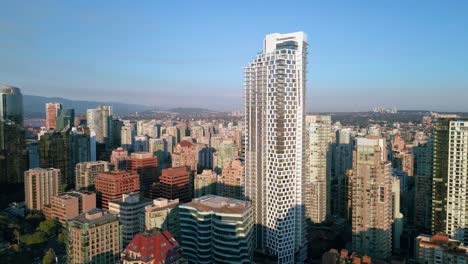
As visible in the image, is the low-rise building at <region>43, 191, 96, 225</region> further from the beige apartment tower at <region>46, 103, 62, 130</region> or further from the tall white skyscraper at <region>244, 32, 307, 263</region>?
the beige apartment tower at <region>46, 103, 62, 130</region>

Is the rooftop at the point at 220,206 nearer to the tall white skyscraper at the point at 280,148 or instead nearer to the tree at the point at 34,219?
the tall white skyscraper at the point at 280,148

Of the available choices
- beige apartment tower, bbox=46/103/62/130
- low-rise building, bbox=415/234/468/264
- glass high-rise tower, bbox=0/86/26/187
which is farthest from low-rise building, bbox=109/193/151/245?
beige apartment tower, bbox=46/103/62/130

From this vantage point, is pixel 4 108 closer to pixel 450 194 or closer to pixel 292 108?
pixel 292 108

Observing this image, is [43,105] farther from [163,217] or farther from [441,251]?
[441,251]

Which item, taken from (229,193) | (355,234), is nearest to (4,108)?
(229,193)

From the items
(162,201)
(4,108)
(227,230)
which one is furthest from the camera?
(4,108)

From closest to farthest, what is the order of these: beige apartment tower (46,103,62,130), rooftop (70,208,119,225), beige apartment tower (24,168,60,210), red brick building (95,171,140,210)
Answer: rooftop (70,208,119,225), red brick building (95,171,140,210), beige apartment tower (24,168,60,210), beige apartment tower (46,103,62,130)
